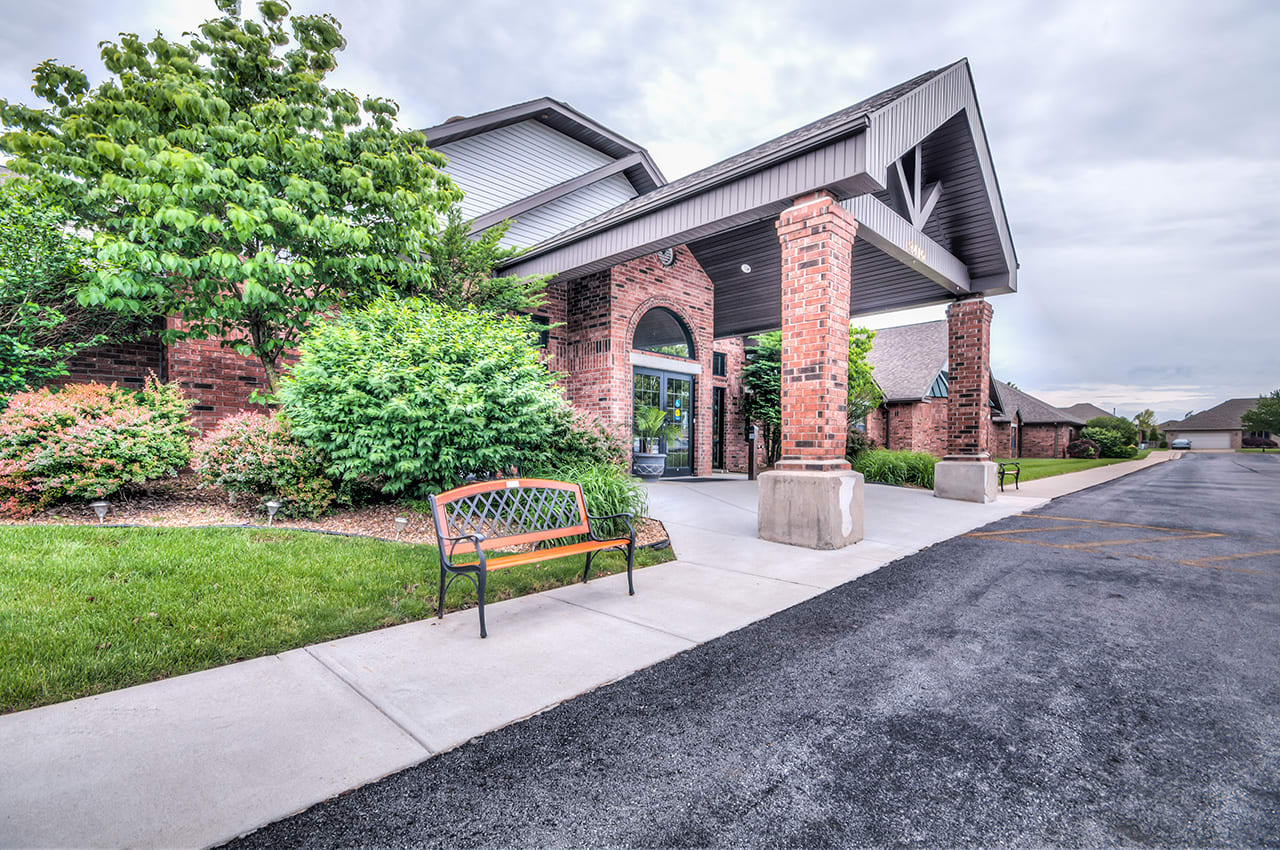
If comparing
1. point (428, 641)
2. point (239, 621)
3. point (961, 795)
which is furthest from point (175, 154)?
point (961, 795)

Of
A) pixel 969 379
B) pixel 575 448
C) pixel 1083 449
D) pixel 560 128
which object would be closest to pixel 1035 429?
pixel 1083 449

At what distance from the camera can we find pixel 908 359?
25719 millimetres

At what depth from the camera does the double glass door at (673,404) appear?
1213cm

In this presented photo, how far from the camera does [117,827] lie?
67.7 inches

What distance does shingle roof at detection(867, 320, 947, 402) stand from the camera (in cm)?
2303

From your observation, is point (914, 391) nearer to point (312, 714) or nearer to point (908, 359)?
point (908, 359)

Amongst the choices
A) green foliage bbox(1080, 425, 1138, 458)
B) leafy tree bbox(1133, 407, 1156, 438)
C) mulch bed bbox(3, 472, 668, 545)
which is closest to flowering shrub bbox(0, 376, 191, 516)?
mulch bed bbox(3, 472, 668, 545)

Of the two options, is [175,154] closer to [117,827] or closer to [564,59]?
[117,827]

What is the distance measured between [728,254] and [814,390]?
7100 millimetres

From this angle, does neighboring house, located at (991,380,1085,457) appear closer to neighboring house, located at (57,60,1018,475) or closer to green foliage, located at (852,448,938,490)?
green foliage, located at (852,448,938,490)

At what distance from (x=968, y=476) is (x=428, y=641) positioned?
10649 mm

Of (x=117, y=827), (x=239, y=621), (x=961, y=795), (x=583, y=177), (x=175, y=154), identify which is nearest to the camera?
(x=117, y=827)

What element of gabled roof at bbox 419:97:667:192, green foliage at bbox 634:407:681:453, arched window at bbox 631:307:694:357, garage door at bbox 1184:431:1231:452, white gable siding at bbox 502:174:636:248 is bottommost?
garage door at bbox 1184:431:1231:452

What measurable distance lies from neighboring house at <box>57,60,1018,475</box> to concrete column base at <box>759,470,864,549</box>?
9.1 inches
